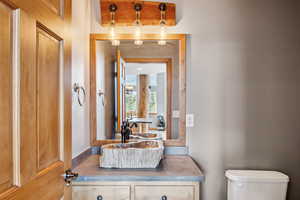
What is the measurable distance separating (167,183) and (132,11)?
4.74ft

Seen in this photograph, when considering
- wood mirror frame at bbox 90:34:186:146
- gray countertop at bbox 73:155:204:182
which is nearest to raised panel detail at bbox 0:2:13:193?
gray countertop at bbox 73:155:204:182

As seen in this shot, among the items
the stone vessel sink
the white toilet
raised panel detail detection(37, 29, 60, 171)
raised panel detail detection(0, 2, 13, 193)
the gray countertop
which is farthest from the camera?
the white toilet

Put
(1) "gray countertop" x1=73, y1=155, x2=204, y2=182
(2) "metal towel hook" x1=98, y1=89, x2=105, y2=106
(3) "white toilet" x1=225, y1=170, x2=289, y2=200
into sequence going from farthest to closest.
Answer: (2) "metal towel hook" x1=98, y1=89, x2=105, y2=106
(3) "white toilet" x1=225, y1=170, x2=289, y2=200
(1) "gray countertop" x1=73, y1=155, x2=204, y2=182

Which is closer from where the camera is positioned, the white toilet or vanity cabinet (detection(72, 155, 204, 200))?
vanity cabinet (detection(72, 155, 204, 200))

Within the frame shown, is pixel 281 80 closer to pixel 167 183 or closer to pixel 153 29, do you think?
pixel 153 29

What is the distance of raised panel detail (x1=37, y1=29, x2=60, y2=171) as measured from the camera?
0.89m

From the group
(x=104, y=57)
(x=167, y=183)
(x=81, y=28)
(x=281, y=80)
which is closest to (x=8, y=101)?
(x=167, y=183)

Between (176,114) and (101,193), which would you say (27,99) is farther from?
(176,114)

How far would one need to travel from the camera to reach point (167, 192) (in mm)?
1447

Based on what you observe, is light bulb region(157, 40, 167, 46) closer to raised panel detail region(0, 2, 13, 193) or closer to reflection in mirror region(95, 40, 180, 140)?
reflection in mirror region(95, 40, 180, 140)

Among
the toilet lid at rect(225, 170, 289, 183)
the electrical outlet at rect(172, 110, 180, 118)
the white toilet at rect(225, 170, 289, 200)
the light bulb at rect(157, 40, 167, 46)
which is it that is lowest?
the white toilet at rect(225, 170, 289, 200)

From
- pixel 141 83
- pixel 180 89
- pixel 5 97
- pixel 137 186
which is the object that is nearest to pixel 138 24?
pixel 141 83

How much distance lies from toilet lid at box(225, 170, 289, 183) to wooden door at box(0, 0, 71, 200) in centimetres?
128

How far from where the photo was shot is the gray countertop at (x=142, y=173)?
4.71 ft
